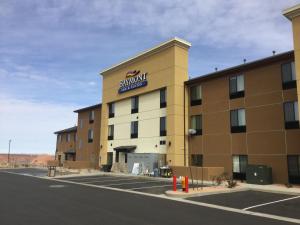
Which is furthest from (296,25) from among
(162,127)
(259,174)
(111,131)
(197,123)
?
(111,131)

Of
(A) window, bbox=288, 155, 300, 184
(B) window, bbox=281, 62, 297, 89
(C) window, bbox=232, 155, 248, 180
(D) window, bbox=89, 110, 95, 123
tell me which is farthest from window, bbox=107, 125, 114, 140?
(A) window, bbox=288, 155, 300, 184

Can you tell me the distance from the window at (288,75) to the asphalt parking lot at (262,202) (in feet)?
30.6

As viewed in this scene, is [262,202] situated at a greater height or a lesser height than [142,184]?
lesser

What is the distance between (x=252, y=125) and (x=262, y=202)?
39.4 ft

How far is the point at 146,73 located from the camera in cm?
3888

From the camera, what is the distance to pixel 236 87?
1183 inches

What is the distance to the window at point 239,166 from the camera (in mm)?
28469

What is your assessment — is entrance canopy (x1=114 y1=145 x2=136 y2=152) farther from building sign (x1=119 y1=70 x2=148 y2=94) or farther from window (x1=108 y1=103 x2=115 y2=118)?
building sign (x1=119 y1=70 x2=148 y2=94)

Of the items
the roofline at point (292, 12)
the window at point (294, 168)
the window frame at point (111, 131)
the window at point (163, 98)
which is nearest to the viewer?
the roofline at point (292, 12)

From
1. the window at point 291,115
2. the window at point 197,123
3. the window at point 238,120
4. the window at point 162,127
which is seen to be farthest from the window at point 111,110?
the window at point 291,115

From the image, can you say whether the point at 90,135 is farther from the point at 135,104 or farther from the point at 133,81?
the point at 133,81

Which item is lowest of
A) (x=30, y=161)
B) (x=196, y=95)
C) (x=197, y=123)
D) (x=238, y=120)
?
(x=30, y=161)

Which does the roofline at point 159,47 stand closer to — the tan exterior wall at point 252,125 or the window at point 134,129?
the tan exterior wall at point 252,125

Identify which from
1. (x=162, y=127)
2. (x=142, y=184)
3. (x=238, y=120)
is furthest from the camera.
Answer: (x=162, y=127)
